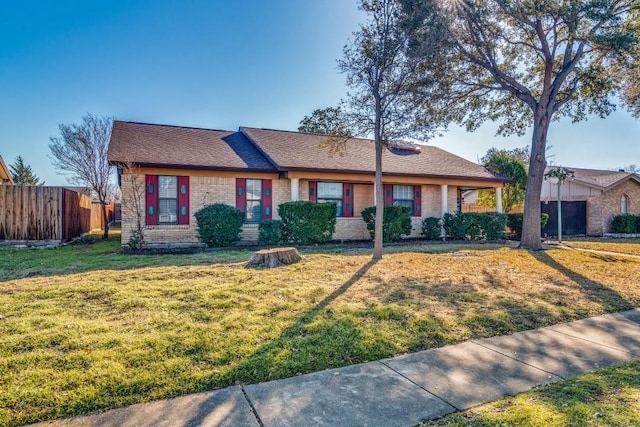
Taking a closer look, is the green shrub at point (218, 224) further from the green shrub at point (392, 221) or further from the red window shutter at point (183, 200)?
the green shrub at point (392, 221)

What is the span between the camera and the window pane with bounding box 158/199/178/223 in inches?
498

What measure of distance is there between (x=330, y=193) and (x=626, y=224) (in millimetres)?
18090

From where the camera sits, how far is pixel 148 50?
11906 mm

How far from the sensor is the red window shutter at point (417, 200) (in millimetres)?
16781

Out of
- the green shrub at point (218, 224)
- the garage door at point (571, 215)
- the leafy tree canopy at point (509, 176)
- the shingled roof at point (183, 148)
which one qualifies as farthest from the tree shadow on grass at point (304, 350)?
the garage door at point (571, 215)

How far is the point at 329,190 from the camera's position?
15422 mm

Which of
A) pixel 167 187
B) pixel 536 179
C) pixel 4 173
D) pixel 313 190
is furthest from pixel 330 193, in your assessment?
pixel 4 173

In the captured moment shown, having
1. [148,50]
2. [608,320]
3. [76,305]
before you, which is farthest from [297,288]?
[148,50]

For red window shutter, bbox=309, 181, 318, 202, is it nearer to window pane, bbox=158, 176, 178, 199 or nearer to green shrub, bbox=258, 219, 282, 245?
green shrub, bbox=258, 219, 282, 245

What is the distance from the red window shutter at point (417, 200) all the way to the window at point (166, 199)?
9.85 meters

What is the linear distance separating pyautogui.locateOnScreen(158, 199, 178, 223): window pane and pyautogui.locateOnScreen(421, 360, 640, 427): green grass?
11.9m

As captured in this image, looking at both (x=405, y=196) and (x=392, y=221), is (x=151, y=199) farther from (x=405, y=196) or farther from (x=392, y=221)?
(x=405, y=196)

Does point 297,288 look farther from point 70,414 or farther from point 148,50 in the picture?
point 148,50

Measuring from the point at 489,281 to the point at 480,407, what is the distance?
16.4 ft
